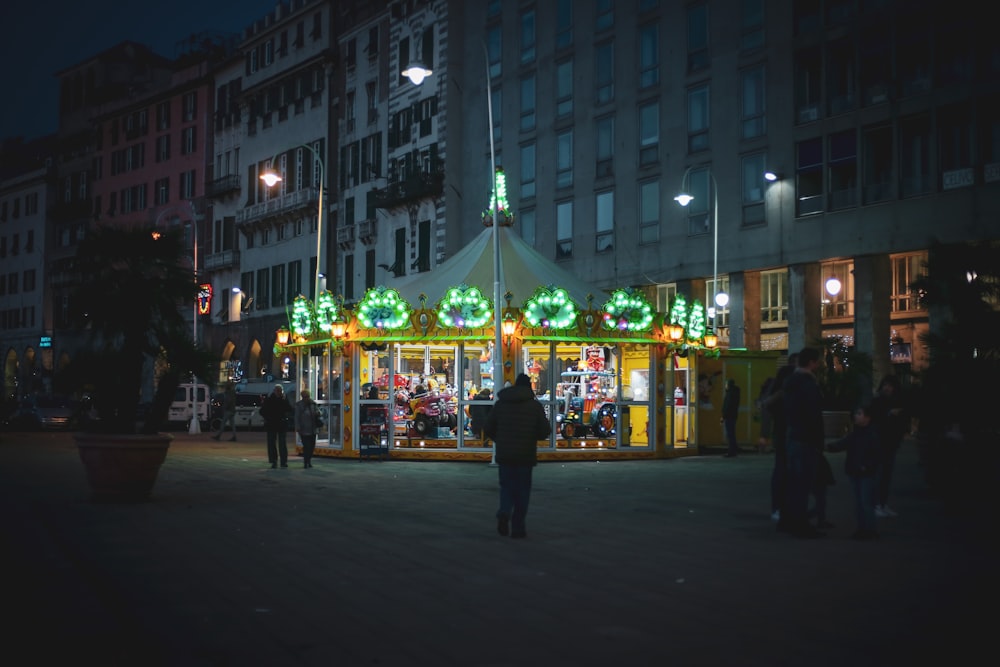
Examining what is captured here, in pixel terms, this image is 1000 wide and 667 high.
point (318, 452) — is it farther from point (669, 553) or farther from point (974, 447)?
point (669, 553)

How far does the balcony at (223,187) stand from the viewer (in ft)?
245

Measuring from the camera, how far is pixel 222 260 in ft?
248

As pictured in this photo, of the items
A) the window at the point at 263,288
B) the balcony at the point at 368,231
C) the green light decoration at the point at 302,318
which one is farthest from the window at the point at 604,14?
the window at the point at 263,288

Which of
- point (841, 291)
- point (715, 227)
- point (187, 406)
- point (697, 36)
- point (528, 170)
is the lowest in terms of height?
point (187, 406)

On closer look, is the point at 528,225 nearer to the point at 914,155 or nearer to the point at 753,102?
the point at 753,102

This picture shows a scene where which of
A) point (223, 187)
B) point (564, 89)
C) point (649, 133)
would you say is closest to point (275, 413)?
point (649, 133)

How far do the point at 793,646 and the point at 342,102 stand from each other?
2381 inches

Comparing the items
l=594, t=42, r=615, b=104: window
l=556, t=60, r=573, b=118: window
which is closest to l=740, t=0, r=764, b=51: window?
l=594, t=42, r=615, b=104: window

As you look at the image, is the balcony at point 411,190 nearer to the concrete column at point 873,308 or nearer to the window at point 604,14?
the window at point 604,14

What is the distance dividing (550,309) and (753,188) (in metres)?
15.6

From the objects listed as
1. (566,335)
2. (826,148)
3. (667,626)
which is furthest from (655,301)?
(667,626)

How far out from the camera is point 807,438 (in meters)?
13.4

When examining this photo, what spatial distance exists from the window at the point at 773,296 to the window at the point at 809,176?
427cm

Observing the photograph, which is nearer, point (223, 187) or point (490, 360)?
point (490, 360)
